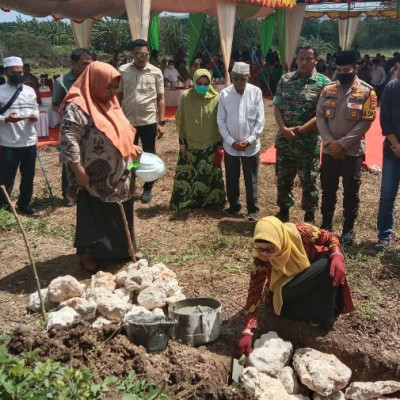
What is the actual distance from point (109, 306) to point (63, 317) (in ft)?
0.90

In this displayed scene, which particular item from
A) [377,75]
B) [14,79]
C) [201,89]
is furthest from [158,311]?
[377,75]

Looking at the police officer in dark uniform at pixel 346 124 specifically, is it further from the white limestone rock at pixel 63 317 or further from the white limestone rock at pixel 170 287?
the white limestone rock at pixel 63 317

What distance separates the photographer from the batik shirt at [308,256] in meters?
3.09

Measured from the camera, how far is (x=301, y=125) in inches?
181

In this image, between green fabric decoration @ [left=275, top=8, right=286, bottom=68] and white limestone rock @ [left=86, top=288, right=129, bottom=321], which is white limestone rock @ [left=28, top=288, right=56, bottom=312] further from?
green fabric decoration @ [left=275, top=8, right=286, bottom=68]

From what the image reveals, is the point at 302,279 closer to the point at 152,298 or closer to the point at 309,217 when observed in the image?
the point at 152,298

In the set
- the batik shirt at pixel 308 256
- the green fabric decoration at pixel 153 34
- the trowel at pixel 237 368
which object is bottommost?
the trowel at pixel 237 368

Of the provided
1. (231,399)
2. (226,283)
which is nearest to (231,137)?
(226,283)

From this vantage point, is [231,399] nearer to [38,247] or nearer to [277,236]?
[277,236]

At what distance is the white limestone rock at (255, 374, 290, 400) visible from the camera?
278 cm

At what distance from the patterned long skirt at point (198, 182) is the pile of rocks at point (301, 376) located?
8.19 ft

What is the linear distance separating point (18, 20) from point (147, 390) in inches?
1390

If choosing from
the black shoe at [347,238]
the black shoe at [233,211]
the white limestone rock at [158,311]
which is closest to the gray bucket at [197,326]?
the white limestone rock at [158,311]

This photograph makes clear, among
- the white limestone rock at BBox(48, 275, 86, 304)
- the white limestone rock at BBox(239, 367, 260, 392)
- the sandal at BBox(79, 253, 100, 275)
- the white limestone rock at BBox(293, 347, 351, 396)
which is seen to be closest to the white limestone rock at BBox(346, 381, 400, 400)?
the white limestone rock at BBox(293, 347, 351, 396)
